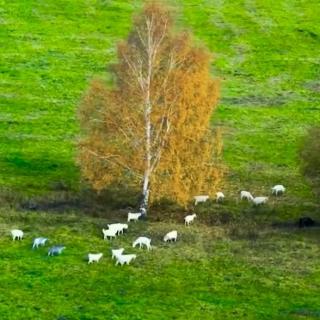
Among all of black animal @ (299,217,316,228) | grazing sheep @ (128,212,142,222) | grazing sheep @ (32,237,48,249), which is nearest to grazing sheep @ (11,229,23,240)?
grazing sheep @ (32,237,48,249)

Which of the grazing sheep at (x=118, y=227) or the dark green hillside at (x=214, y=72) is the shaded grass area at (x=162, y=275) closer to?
the grazing sheep at (x=118, y=227)

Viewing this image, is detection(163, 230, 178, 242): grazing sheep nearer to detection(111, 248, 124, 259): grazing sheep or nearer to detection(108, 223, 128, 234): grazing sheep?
detection(108, 223, 128, 234): grazing sheep

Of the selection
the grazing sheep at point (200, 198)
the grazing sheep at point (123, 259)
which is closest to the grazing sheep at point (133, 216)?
the grazing sheep at point (200, 198)

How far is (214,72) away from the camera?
86.9 meters

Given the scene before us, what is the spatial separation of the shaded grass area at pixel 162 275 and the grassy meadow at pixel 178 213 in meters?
0.10

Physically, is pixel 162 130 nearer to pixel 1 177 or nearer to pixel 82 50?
pixel 1 177

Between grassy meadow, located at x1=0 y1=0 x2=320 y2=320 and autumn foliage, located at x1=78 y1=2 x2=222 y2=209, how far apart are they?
8.84 feet

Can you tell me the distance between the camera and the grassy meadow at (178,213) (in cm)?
3862

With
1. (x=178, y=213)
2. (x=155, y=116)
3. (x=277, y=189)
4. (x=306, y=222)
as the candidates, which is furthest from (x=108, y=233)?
(x=277, y=189)

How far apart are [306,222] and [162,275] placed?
13.2m

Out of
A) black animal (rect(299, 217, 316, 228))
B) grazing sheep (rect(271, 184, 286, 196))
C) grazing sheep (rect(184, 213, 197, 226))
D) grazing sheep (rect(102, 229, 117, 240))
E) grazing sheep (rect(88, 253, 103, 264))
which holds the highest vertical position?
grazing sheep (rect(88, 253, 103, 264))

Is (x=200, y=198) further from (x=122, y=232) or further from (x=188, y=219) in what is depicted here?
(x=122, y=232)

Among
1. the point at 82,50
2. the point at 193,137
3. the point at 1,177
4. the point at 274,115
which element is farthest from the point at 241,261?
the point at 82,50

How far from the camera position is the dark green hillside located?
61.6 metres
